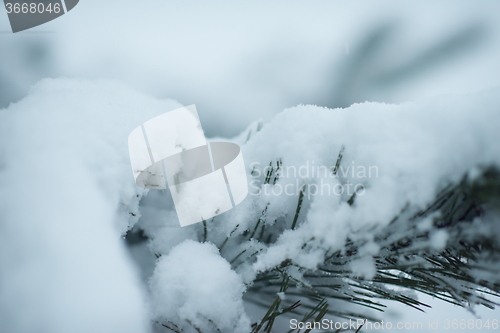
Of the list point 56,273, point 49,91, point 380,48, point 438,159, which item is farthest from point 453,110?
point 380,48

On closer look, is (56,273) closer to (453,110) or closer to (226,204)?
(226,204)

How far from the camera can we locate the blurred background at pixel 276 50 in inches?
35.2

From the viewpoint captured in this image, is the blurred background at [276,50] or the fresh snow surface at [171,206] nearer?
the fresh snow surface at [171,206]

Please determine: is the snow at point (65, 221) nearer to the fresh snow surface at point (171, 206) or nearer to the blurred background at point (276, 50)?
the fresh snow surface at point (171, 206)

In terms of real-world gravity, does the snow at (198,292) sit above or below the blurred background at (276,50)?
below

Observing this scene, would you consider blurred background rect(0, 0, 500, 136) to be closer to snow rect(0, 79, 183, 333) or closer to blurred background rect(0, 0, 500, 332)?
blurred background rect(0, 0, 500, 332)

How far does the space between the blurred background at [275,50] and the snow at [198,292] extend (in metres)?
0.65

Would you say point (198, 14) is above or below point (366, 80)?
above

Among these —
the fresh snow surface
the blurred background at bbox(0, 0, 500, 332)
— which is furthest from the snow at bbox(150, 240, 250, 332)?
the blurred background at bbox(0, 0, 500, 332)

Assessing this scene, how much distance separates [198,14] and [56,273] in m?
1.23

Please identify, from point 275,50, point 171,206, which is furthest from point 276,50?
point 171,206

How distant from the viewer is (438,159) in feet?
0.86

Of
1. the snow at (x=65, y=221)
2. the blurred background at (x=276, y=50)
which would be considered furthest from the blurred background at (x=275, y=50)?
the snow at (x=65, y=221)

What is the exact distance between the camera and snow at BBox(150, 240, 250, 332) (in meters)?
0.34
